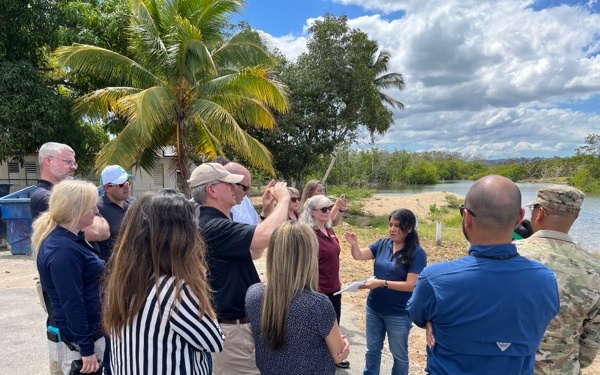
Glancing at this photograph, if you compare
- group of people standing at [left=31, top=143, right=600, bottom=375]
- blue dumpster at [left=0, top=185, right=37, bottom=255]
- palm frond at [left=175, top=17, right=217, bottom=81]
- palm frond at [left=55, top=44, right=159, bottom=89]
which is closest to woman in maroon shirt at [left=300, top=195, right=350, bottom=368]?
group of people standing at [left=31, top=143, right=600, bottom=375]

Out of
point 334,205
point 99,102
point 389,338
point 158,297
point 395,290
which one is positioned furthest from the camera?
point 99,102

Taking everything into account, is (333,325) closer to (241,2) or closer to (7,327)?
(7,327)

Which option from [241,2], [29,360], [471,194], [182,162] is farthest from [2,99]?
[471,194]

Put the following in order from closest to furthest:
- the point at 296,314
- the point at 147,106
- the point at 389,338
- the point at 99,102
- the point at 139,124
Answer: the point at 296,314, the point at 389,338, the point at 147,106, the point at 139,124, the point at 99,102

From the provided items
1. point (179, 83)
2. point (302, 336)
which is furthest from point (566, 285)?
point (179, 83)

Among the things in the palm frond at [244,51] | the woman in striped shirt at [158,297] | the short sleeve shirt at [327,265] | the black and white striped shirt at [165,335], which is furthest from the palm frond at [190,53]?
the black and white striped shirt at [165,335]

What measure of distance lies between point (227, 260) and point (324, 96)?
18.5 m

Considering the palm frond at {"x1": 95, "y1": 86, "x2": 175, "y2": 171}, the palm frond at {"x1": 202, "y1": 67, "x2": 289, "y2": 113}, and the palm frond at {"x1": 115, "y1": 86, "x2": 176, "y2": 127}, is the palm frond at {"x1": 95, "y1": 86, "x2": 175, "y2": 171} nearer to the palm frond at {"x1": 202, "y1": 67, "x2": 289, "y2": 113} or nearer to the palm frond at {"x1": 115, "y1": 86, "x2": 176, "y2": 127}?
the palm frond at {"x1": 115, "y1": 86, "x2": 176, "y2": 127}

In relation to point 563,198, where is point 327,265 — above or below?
below

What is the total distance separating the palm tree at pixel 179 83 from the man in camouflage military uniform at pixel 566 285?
28.2 ft

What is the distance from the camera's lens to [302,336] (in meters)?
1.97

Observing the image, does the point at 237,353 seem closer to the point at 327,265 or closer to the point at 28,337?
the point at 327,265

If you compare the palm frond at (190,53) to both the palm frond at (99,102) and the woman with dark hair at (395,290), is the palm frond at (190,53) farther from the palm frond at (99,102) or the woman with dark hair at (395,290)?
the woman with dark hair at (395,290)

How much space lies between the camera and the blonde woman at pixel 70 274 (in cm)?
218
